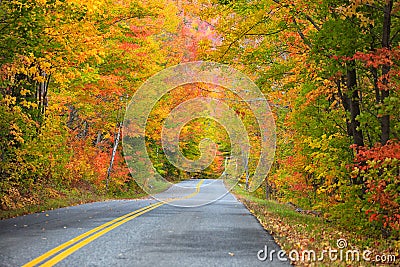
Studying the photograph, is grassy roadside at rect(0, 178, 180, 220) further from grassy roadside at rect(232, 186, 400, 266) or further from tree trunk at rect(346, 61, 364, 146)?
tree trunk at rect(346, 61, 364, 146)

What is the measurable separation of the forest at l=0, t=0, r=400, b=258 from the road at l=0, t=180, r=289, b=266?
242 centimetres

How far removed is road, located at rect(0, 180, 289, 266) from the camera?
22.5 ft

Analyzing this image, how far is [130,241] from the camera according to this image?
8.69 metres

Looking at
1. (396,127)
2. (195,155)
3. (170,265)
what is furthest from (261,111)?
(195,155)

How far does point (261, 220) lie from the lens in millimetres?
13414

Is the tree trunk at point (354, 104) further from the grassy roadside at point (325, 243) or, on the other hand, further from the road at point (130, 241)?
the road at point (130, 241)

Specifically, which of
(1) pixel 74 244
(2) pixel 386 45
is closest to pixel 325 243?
(2) pixel 386 45

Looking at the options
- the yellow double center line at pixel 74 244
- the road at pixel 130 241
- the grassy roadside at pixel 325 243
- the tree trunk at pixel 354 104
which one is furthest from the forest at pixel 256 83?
the yellow double center line at pixel 74 244

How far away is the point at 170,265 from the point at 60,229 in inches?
166

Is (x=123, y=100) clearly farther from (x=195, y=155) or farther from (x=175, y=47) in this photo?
(x=195, y=155)

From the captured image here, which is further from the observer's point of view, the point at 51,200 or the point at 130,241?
the point at 51,200

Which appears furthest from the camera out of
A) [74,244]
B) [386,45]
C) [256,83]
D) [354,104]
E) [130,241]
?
[256,83]

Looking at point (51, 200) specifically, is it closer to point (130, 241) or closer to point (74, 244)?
point (130, 241)

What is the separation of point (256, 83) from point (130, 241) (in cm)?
1083
